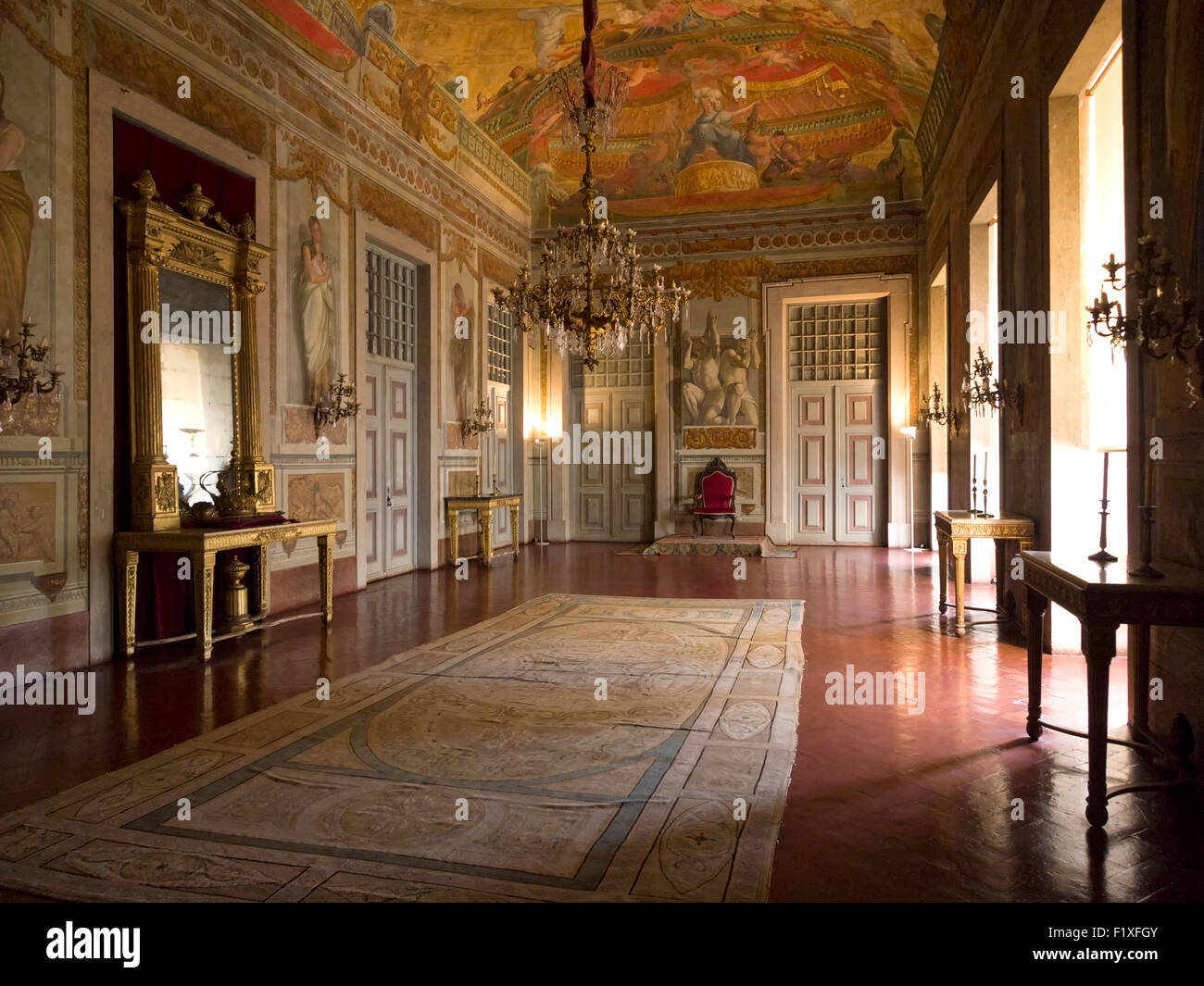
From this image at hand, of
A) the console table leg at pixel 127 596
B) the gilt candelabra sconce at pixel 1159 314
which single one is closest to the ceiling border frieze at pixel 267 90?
the console table leg at pixel 127 596

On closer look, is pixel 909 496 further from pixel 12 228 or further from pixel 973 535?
pixel 12 228

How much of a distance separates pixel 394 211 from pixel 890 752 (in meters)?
8.54

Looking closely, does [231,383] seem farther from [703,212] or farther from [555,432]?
[703,212]

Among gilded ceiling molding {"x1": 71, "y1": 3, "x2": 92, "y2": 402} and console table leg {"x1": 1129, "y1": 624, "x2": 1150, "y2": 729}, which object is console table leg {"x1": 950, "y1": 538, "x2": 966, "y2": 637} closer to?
console table leg {"x1": 1129, "y1": 624, "x2": 1150, "y2": 729}

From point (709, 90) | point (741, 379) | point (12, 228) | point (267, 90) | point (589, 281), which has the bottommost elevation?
point (12, 228)

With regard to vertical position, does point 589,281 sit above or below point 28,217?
above

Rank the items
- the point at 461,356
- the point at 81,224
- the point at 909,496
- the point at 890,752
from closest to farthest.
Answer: the point at 890,752 → the point at 81,224 → the point at 461,356 → the point at 909,496

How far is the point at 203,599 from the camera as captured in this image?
5.84 metres

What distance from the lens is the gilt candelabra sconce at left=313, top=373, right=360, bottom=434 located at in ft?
27.5

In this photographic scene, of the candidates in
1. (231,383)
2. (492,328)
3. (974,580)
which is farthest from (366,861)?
(492,328)

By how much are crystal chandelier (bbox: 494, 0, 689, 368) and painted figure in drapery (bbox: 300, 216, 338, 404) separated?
177 cm

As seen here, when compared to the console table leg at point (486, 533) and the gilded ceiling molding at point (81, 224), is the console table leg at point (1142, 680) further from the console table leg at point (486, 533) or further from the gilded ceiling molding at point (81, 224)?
the console table leg at point (486, 533)

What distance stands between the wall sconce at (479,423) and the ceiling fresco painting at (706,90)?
4.21 metres

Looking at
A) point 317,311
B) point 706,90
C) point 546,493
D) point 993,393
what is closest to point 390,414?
point 317,311
